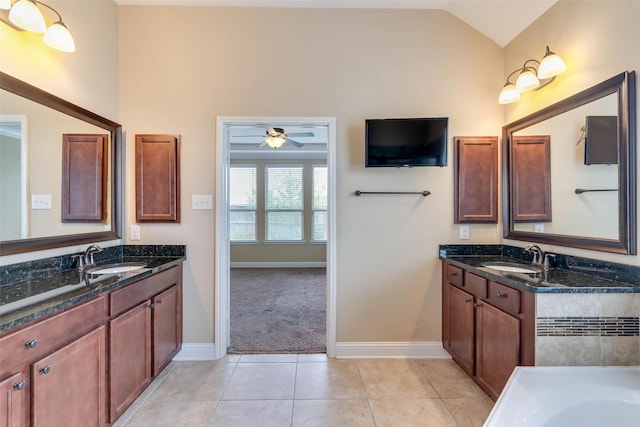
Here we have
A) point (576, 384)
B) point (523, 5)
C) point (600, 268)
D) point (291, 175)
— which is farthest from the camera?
point (291, 175)

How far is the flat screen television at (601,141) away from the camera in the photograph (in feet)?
5.44

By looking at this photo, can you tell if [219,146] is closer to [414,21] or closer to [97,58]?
[97,58]

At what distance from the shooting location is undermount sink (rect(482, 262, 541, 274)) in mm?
2037

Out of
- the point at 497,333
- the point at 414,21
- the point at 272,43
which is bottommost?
the point at 497,333

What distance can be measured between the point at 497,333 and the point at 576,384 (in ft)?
1.92

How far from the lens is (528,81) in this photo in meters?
2.11

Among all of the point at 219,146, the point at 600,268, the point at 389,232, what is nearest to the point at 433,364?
the point at 389,232

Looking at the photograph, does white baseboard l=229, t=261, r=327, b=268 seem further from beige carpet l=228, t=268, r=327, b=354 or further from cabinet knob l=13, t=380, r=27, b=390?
cabinet knob l=13, t=380, r=27, b=390

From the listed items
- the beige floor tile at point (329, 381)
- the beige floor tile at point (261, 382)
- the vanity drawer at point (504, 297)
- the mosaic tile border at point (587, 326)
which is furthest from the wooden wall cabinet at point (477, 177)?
the beige floor tile at point (261, 382)

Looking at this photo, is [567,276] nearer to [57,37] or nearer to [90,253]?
[90,253]

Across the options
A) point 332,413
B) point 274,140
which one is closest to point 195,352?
point 332,413

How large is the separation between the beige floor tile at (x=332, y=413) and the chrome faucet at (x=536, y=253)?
165 cm

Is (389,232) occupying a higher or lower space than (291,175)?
lower

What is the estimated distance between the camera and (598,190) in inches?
68.6
